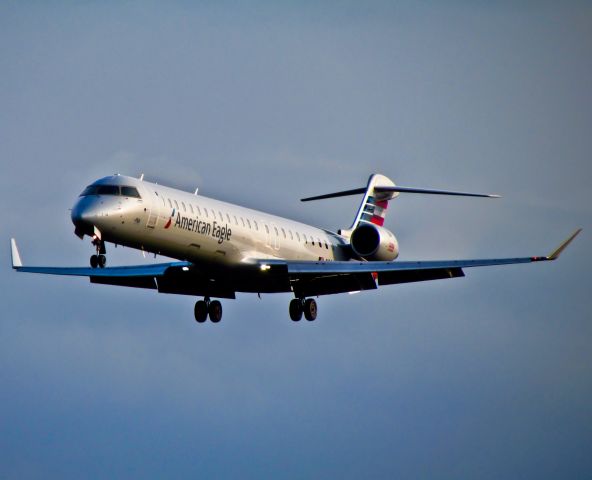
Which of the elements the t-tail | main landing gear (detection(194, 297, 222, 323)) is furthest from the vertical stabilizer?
main landing gear (detection(194, 297, 222, 323))

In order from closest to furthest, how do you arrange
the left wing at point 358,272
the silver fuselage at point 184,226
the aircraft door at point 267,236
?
1. the silver fuselage at point 184,226
2. the left wing at point 358,272
3. the aircraft door at point 267,236

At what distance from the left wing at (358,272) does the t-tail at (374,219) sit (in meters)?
2.13

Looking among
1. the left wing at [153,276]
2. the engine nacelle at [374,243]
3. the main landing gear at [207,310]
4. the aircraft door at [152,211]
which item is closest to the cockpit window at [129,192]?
the aircraft door at [152,211]

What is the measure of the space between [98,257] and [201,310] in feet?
26.4

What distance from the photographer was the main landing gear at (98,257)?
4431cm

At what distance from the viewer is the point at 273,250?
163ft

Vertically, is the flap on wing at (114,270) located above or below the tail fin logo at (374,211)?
below

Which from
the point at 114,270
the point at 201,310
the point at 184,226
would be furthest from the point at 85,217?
the point at 201,310

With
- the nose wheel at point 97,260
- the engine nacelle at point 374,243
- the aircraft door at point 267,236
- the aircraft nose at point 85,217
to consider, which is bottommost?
the nose wheel at point 97,260

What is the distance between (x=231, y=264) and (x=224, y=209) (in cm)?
171

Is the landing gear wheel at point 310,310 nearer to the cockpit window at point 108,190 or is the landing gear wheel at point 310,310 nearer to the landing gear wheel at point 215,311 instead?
the landing gear wheel at point 215,311

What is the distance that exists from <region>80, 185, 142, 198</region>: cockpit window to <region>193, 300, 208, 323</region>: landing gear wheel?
741cm

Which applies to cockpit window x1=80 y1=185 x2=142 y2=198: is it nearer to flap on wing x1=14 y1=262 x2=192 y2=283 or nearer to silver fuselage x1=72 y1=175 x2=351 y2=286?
silver fuselage x1=72 y1=175 x2=351 y2=286

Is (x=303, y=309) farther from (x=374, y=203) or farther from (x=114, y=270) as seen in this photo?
(x=374, y=203)
